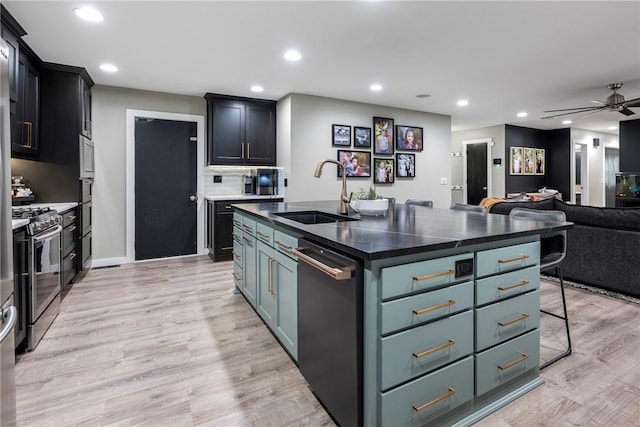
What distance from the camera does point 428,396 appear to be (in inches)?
57.4

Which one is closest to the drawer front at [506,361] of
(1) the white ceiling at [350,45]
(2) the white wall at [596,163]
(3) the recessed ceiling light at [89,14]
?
(1) the white ceiling at [350,45]

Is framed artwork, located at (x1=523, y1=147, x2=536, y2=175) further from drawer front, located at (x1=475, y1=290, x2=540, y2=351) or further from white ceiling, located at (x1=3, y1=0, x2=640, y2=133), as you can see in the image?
drawer front, located at (x1=475, y1=290, x2=540, y2=351)

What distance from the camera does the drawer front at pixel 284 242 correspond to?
191cm

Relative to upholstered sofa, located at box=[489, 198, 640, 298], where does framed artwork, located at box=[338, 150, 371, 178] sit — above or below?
above

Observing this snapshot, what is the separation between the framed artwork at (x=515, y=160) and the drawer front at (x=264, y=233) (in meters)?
7.52

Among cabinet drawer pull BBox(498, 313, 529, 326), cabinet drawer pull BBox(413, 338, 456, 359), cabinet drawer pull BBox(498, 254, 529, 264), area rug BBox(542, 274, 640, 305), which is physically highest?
cabinet drawer pull BBox(498, 254, 529, 264)

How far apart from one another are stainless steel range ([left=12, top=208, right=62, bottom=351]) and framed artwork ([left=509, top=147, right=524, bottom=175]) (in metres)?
8.53

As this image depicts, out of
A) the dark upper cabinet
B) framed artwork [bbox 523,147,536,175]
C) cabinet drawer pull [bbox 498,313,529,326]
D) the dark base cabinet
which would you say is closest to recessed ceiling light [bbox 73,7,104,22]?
the dark upper cabinet

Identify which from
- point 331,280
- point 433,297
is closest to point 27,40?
point 331,280

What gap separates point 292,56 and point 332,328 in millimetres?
3057

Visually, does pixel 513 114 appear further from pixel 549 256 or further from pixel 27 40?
pixel 27 40

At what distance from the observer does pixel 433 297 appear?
1442 mm

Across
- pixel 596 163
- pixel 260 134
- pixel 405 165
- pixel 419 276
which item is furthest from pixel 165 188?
pixel 596 163

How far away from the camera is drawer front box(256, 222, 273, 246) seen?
2270mm
